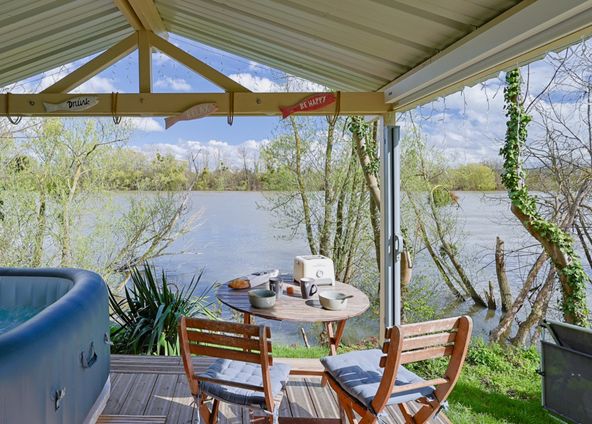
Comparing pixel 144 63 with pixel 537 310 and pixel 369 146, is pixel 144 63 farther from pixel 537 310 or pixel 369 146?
pixel 537 310

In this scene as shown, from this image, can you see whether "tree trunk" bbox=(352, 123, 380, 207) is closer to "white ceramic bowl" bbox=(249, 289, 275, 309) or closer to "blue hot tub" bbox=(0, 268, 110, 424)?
"white ceramic bowl" bbox=(249, 289, 275, 309)

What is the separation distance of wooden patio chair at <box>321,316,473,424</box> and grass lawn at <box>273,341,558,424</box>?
115cm

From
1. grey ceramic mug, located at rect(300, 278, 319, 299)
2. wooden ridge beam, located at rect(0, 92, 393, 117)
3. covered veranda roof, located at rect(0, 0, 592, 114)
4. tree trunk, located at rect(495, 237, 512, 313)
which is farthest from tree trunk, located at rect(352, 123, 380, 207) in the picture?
grey ceramic mug, located at rect(300, 278, 319, 299)

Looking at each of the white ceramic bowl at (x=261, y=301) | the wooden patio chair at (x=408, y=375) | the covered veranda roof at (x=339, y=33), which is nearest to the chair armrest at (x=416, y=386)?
the wooden patio chair at (x=408, y=375)

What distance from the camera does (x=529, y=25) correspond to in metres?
1.47

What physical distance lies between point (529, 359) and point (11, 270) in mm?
4909

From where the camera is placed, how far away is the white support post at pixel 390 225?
10.1ft

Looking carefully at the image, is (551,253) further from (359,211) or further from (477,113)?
(359,211)

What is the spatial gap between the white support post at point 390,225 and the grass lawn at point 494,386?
82 cm

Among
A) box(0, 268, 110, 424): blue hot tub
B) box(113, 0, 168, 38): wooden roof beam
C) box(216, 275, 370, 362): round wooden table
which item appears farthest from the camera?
box(113, 0, 168, 38): wooden roof beam

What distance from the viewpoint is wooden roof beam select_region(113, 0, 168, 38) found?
2570 millimetres

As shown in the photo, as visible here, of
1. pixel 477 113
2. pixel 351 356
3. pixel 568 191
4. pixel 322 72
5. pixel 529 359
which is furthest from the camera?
pixel 477 113

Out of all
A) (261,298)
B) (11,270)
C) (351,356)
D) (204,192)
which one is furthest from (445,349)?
(204,192)

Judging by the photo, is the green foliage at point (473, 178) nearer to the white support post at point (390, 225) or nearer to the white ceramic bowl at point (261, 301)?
the white support post at point (390, 225)
